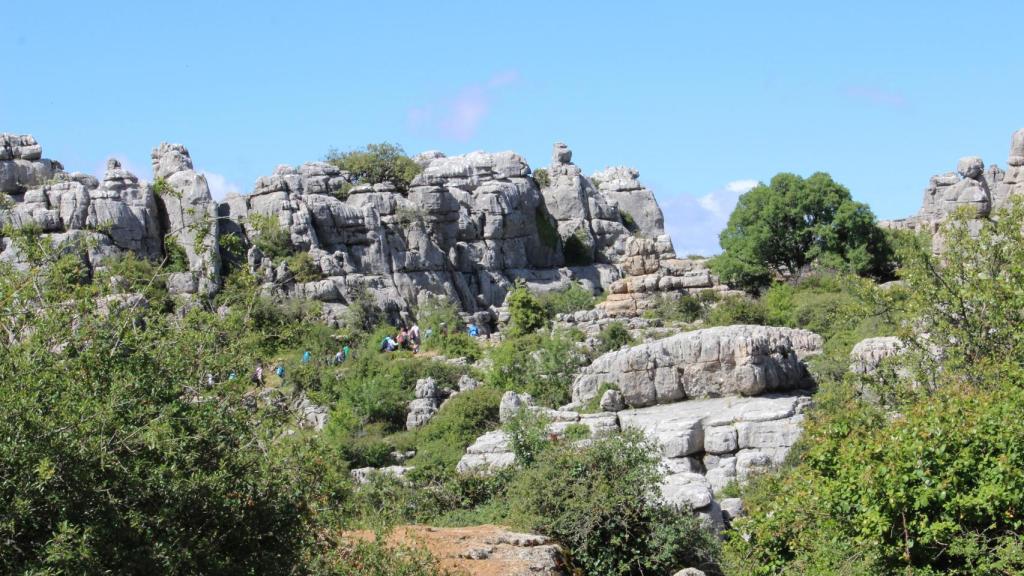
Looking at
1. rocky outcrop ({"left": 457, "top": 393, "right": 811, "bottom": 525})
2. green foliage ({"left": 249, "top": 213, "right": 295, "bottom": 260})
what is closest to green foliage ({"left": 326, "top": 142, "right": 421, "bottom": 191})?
green foliage ({"left": 249, "top": 213, "right": 295, "bottom": 260})

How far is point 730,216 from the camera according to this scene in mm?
54594

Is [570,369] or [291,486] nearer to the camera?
[291,486]

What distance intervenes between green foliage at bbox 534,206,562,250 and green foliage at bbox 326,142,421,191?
6.32 meters

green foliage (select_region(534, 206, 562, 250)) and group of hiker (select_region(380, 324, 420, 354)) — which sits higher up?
green foliage (select_region(534, 206, 562, 250))

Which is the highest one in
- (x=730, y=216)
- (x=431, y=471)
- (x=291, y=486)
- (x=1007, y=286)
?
(x=730, y=216)

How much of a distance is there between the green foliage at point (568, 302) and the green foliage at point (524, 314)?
58 cm

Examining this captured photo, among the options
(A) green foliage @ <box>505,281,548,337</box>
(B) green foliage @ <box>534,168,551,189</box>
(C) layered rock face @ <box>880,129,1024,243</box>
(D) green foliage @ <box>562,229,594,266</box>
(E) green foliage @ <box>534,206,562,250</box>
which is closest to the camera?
(A) green foliage @ <box>505,281,548,337</box>

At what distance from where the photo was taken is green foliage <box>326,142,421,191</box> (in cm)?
5897

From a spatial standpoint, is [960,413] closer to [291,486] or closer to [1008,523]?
[1008,523]

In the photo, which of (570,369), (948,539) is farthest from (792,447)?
(948,539)

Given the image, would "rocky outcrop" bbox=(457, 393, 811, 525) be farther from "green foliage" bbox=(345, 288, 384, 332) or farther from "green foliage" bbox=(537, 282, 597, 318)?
"green foliage" bbox=(345, 288, 384, 332)

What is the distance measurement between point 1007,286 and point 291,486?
1135 centimetres

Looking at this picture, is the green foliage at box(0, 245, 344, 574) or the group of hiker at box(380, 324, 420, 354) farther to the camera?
the group of hiker at box(380, 324, 420, 354)

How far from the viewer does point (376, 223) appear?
50.2 metres
